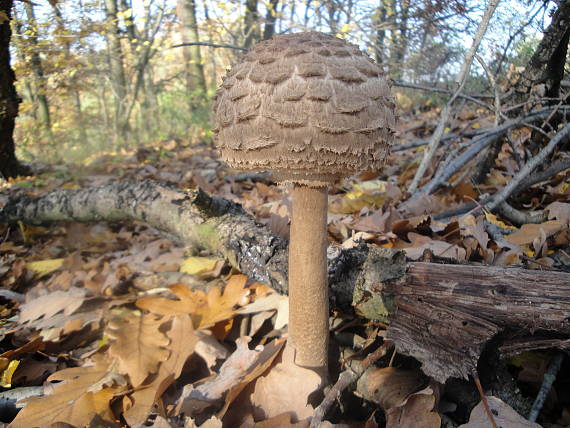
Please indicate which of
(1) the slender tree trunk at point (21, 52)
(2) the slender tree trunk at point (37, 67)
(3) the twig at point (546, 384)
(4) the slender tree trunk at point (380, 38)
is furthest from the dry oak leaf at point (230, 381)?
(1) the slender tree trunk at point (21, 52)

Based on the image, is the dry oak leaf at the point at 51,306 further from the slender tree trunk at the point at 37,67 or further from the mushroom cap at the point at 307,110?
the slender tree trunk at the point at 37,67

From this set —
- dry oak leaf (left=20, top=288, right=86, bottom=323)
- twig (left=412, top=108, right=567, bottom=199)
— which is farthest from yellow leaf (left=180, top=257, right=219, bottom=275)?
twig (left=412, top=108, right=567, bottom=199)

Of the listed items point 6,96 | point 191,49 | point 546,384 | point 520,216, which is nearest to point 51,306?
point 546,384

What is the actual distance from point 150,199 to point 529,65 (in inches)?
134

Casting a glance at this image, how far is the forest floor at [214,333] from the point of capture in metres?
1.72

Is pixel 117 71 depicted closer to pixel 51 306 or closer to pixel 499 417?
pixel 51 306

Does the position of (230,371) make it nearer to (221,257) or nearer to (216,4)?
(221,257)

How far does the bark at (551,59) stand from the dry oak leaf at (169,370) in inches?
124

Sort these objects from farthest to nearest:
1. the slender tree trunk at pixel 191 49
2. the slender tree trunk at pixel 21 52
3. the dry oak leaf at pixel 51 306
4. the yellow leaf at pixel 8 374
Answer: the slender tree trunk at pixel 191 49 < the slender tree trunk at pixel 21 52 < the dry oak leaf at pixel 51 306 < the yellow leaf at pixel 8 374

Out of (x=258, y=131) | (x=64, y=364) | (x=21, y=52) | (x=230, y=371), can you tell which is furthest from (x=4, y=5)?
(x=230, y=371)

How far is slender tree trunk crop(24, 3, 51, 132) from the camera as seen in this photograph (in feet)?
20.0

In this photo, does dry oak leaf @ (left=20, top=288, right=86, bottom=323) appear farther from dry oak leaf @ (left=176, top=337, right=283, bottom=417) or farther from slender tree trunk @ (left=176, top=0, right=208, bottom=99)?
slender tree trunk @ (left=176, top=0, right=208, bottom=99)

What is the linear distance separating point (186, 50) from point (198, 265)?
11105mm

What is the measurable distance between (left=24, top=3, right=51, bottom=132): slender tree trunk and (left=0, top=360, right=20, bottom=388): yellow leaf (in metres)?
4.24
